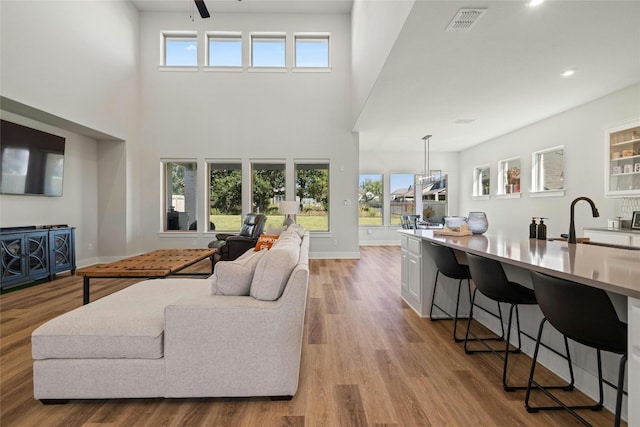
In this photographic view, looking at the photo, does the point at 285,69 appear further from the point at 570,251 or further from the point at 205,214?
the point at 570,251

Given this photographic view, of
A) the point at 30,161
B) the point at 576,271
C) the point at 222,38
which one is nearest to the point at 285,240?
the point at 576,271

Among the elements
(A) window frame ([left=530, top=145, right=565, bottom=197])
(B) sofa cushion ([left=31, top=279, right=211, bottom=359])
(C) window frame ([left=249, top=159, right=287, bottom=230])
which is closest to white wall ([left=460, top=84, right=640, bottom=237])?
(A) window frame ([left=530, top=145, right=565, bottom=197])

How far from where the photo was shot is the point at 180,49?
7.51 m

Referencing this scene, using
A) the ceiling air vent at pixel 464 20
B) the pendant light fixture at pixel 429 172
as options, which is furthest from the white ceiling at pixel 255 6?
the ceiling air vent at pixel 464 20

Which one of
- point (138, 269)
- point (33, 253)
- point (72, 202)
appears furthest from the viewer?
point (72, 202)

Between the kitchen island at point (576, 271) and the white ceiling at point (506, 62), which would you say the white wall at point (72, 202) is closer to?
the white ceiling at point (506, 62)

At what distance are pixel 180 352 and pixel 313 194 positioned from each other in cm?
599

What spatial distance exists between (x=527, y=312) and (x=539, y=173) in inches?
201

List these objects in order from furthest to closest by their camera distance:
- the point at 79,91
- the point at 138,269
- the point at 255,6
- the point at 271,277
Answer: the point at 255,6 < the point at 79,91 < the point at 138,269 < the point at 271,277

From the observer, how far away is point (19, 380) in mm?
2148

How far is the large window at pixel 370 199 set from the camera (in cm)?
963

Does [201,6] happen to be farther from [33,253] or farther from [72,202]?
[72,202]

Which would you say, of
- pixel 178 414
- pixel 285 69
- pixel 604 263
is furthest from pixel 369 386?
pixel 285 69

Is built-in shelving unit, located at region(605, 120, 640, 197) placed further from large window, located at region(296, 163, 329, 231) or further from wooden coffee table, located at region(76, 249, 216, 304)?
A: wooden coffee table, located at region(76, 249, 216, 304)
